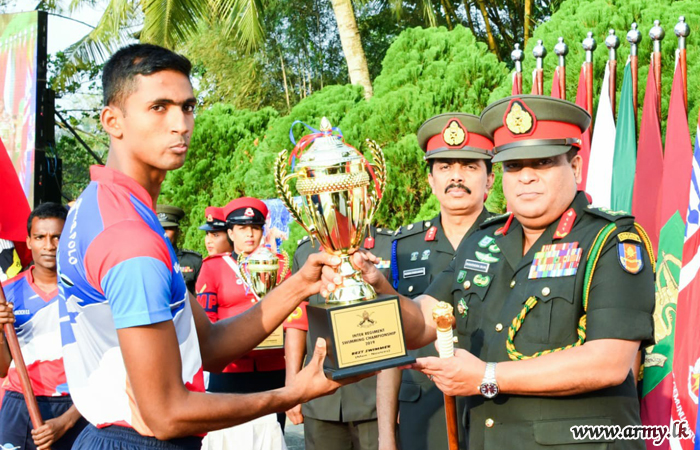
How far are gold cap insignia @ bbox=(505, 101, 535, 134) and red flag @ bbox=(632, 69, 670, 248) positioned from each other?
9.24 ft

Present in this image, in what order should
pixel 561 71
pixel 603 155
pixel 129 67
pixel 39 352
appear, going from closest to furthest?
pixel 129 67, pixel 39 352, pixel 603 155, pixel 561 71

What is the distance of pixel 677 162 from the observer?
483cm

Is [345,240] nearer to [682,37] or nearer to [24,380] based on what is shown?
[24,380]

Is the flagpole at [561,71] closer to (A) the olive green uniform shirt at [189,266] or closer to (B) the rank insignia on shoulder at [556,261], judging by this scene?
(B) the rank insignia on shoulder at [556,261]

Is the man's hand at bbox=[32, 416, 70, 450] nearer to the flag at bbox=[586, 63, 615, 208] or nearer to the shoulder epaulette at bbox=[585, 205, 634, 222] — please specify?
the shoulder epaulette at bbox=[585, 205, 634, 222]

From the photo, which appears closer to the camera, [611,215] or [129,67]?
[129,67]

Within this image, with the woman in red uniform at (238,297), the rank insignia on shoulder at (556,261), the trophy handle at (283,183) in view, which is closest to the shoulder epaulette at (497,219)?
the rank insignia on shoulder at (556,261)

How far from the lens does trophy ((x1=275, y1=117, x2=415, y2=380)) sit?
2.47 meters

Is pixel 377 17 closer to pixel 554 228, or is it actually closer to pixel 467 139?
pixel 467 139

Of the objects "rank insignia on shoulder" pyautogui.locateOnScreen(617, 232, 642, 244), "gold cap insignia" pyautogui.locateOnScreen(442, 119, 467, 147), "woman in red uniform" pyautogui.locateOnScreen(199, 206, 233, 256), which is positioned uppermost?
"gold cap insignia" pyautogui.locateOnScreen(442, 119, 467, 147)

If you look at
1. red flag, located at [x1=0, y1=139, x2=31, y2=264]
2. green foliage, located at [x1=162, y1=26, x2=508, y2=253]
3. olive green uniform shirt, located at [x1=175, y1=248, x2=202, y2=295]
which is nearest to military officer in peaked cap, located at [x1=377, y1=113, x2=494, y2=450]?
red flag, located at [x1=0, y1=139, x2=31, y2=264]

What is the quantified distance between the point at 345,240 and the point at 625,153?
3385 mm

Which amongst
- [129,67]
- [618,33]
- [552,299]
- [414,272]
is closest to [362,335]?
[552,299]

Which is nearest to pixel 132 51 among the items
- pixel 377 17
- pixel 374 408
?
pixel 374 408
